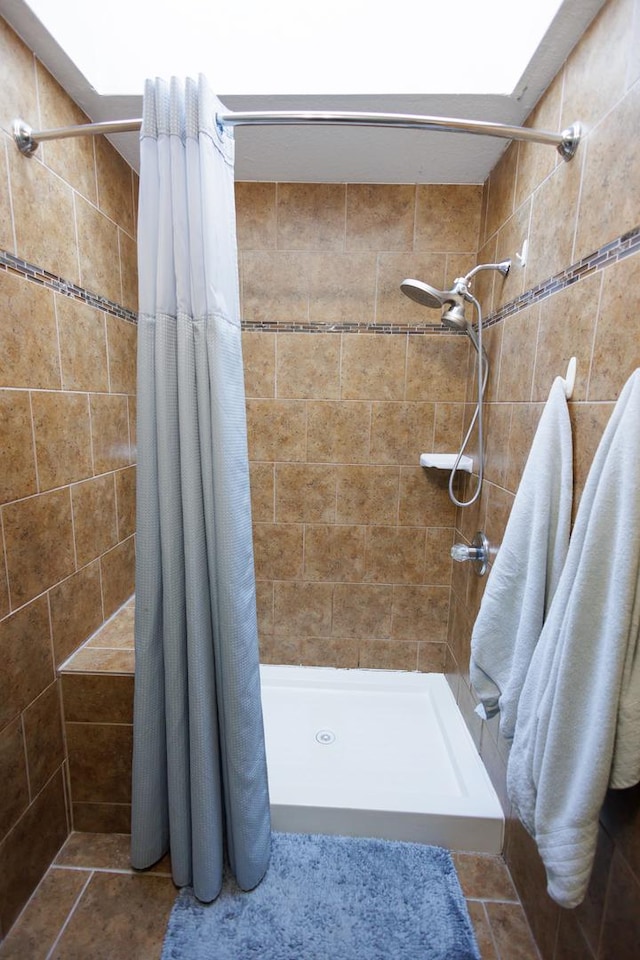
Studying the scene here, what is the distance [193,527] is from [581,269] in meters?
1.15

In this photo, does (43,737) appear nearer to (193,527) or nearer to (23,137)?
(193,527)

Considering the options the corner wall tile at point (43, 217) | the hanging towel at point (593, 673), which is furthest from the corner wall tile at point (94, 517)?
the hanging towel at point (593, 673)

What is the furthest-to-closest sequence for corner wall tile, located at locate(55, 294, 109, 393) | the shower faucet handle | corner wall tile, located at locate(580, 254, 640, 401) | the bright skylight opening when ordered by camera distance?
the shower faucet handle → corner wall tile, located at locate(55, 294, 109, 393) → the bright skylight opening → corner wall tile, located at locate(580, 254, 640, 401)

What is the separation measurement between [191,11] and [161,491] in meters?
1.40

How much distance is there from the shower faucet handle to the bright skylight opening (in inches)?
56.1

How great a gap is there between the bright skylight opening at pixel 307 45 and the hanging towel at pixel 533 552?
1037 millimetres

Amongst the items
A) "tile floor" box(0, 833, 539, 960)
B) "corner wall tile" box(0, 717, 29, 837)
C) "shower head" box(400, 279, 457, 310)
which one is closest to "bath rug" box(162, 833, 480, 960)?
"tile floor" box(0, 833, 539, 960)

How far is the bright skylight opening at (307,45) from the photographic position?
3.93 feet

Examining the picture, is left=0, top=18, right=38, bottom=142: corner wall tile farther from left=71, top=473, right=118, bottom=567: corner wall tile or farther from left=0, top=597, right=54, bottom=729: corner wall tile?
left=0, top=597, right=54, bottom=729: corner wall tile

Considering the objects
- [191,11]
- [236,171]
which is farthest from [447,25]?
[236,171]

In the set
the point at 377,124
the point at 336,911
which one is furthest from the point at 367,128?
the point at 336,911

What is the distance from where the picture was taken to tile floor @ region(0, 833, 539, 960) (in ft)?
3.61

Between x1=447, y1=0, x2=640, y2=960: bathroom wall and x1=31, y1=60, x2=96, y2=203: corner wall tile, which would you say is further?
x1=31, y1=60, x2=96, y2=203: corner wall tile

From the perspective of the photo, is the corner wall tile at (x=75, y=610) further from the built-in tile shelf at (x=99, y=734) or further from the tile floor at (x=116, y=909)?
the tile floor at (x=116, y=909)
